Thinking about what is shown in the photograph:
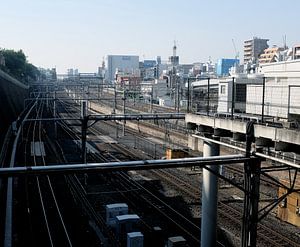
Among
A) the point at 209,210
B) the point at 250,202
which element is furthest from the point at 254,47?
the point at 250,202

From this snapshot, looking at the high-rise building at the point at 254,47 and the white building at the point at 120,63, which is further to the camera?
the white building at the point at 120,63

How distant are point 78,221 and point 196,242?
3.28 metres

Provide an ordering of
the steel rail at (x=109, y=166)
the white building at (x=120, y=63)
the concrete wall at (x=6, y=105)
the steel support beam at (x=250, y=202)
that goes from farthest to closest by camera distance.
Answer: the white building at (x=120, y=63), the concrete wall at (x=6, y=105), the steel support beam at (x=250, y=202), the steel rail at (x=109, y=166)

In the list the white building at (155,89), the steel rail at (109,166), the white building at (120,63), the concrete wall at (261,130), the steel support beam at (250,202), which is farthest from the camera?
the white building at (120,63)

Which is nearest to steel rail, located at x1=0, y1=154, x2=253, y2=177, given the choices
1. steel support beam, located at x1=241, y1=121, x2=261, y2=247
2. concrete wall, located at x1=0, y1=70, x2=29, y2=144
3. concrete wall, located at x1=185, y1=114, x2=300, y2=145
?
steel support beam, located at x1=241, y1=121, x2=261, y2=247

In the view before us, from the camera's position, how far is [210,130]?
9.16 metres

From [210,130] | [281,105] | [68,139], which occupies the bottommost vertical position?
[68,139]

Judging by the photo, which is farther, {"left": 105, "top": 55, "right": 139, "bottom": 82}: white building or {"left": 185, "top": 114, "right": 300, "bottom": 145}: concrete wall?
{"left": 105, "top": 55, "right": 139, "bottom": 82}: white building

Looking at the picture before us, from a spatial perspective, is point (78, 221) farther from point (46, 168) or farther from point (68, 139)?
point (68, 139)

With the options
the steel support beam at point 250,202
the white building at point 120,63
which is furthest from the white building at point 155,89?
the white building at point 120,63

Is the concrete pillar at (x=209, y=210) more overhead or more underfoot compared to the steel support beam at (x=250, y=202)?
more underfoot

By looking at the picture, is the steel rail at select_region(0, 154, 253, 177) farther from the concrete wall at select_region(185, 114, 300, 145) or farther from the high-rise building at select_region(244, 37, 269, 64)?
the high-rise building at select_region(244, 37, 269, 64)

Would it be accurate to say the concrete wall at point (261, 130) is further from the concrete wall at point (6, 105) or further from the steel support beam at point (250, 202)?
the concrete wall at point (6, 105)

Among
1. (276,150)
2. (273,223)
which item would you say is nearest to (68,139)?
(273,223)
